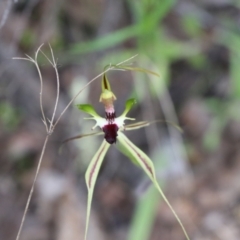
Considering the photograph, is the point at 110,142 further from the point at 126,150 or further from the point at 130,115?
the point at 130,115

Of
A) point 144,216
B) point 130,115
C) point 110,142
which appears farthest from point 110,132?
point 130,115

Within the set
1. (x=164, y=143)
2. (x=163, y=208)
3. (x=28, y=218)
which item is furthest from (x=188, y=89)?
(x=28, y=218)

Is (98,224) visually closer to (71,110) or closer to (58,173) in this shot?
(58,173)

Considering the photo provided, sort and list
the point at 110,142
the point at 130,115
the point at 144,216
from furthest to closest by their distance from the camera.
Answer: the point at 130,115
the point at 144,216
the point at 110,142

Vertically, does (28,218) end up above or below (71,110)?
below

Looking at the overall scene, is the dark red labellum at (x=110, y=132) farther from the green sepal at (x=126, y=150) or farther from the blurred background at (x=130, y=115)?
the blurred background at (x=130, y=115)

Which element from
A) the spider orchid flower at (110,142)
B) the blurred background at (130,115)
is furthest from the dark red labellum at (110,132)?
the blurred background at (130,115)

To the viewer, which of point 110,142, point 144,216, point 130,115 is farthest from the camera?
point 130,115
